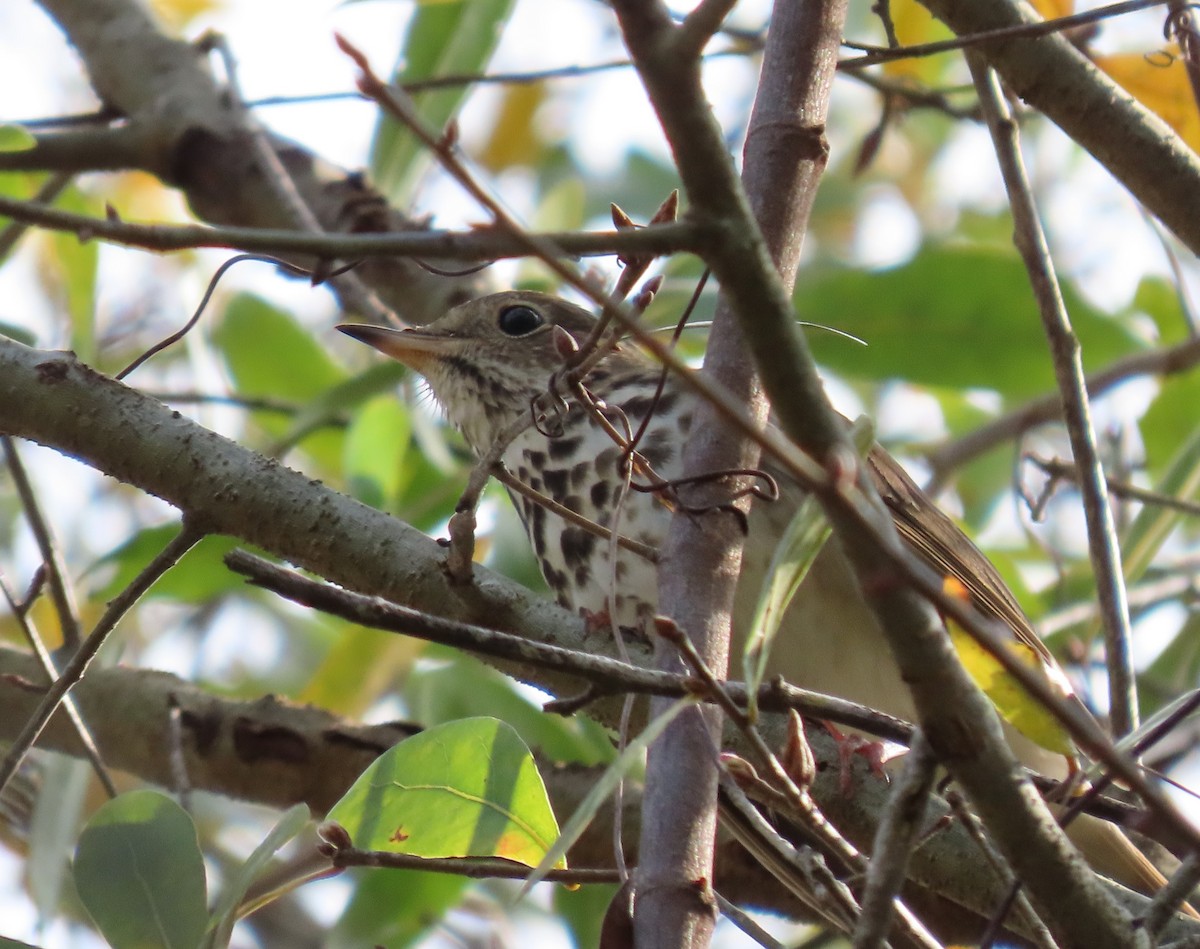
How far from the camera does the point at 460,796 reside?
6.31ft

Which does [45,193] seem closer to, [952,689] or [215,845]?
[215,845]

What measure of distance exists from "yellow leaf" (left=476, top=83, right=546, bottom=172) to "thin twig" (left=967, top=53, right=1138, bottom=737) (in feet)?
11.5

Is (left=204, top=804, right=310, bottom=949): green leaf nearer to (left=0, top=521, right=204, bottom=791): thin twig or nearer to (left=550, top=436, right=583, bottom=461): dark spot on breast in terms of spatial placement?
(left=0, top=521, right=204, bottom=791): thin twig

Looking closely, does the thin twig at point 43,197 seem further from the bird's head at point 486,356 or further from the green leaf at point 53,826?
the green leaf at point 53,826

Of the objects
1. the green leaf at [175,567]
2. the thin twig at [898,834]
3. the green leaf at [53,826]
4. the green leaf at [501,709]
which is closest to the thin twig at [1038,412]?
the green leaf at [501,709]

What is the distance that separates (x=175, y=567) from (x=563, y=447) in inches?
40.2

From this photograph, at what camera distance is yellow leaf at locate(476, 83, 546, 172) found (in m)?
6.09

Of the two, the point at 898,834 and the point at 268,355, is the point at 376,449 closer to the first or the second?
the point at 268,355

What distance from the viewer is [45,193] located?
4008 millimetres

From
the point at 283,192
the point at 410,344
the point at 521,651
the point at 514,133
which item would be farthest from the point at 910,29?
the point at 514,133

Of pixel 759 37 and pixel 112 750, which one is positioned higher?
pixel 759 37

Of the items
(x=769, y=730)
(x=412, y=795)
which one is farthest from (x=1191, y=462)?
(x=412, y=795)

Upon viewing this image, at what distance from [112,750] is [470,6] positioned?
2135mm

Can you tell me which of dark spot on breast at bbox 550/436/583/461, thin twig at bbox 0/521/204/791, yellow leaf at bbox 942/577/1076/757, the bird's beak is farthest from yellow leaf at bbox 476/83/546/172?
yellow leaf at bbox 942/577/1076/757
